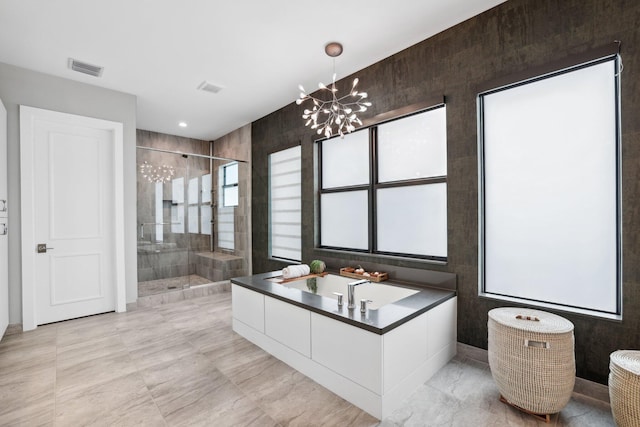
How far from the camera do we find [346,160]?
3.73 meters

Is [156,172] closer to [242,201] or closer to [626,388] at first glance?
[242,201]

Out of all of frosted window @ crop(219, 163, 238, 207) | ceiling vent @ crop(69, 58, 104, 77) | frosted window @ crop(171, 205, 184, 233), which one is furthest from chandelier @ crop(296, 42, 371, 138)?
frosted window @ crop(171, 205, 184, 233)

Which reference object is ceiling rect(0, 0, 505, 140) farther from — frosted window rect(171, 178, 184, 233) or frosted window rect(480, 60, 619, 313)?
frosted window rect(171, 178, 184, 233)

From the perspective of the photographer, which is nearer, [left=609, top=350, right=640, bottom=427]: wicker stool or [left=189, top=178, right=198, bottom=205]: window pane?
[left=609, top=350, right=640, bottom=427]: wicker stool

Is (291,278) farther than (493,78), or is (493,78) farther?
(291,278)

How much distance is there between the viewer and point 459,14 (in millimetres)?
2482

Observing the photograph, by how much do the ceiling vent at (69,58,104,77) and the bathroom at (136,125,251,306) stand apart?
114 cm

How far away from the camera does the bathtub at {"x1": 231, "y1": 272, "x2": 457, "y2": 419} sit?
6.15ft

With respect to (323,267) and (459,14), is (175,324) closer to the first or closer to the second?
(323,267)

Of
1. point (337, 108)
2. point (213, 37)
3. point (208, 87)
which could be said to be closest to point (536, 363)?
point (337, 108)

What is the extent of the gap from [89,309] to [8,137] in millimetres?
2064

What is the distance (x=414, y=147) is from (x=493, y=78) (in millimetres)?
867

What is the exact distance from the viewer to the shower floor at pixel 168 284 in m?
4.46

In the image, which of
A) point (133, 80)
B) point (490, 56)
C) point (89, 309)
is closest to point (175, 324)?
point (89, 309)
